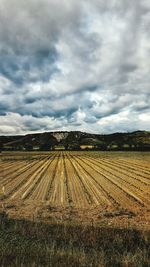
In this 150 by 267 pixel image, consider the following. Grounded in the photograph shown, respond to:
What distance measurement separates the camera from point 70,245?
9820 millimetres

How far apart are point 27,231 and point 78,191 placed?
12.0 metres

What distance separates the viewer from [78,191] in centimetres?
2356

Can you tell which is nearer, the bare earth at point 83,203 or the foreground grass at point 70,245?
the foreground grass at point 70,245

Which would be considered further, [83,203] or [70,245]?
[83,203]

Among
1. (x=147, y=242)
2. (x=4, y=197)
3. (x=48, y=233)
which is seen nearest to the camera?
(x=147, y=242)

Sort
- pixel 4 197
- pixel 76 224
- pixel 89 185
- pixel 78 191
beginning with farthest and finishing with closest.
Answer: pixel 89 185, pixel 78 191, pixel 4 197, pixel 76 224

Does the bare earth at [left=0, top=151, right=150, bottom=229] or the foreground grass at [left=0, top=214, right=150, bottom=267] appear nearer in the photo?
the foreground grass at [left=0, top=214, right=150, bottom=267]

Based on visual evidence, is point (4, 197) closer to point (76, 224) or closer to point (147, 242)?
point (76, 224)

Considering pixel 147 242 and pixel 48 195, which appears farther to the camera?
pixel 48 195

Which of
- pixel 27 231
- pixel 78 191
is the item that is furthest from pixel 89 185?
pixel 27 231

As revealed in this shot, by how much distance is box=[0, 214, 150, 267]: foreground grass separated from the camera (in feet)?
25.0

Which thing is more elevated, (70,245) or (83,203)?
(70,245)

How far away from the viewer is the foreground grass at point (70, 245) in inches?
300

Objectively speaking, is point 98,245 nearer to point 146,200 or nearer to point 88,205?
point 88,205
